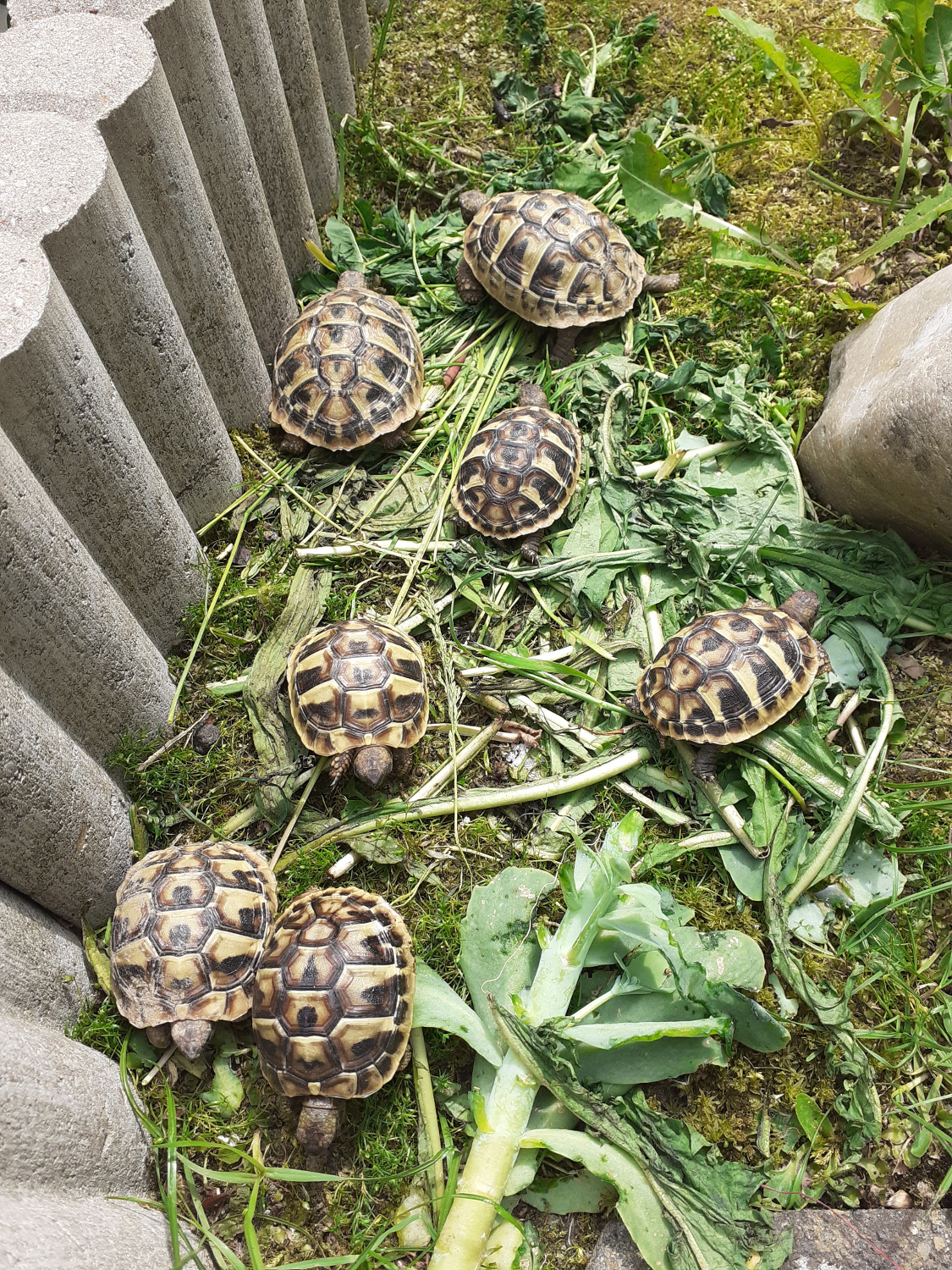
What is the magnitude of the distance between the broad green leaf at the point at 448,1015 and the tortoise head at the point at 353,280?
341cm

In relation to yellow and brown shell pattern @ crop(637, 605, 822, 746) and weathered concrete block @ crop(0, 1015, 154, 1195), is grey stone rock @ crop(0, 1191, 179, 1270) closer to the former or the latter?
weathered concrete block @ crop(0, 1015, 154, 1195)

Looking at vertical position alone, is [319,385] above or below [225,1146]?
above

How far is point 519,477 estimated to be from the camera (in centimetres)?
390

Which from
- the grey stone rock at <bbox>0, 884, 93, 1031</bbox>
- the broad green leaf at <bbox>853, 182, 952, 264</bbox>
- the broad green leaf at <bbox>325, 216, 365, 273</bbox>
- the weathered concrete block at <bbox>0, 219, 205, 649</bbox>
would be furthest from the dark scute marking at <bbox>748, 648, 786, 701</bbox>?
the broad green leaf at <bbox>325, 216, 365, 273</bbox>

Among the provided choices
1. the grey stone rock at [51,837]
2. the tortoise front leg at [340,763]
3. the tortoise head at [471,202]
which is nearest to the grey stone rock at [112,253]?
the grey stone rock at [51,837]

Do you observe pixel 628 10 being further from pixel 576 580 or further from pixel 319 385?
pixel 576 580

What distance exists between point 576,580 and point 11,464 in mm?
2332

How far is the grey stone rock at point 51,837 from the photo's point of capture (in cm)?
277

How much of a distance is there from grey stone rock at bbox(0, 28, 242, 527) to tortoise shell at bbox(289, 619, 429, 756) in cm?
110

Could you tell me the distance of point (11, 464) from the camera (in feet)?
8.40

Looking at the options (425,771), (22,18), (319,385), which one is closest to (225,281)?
(319,385)

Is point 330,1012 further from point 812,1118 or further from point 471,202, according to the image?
point 471,202

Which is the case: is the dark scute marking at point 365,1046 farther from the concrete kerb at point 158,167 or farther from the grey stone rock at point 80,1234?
the concrete kerb at point 158,167

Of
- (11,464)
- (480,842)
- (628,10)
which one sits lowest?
(480,842)
